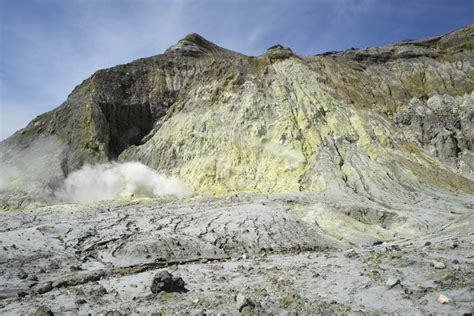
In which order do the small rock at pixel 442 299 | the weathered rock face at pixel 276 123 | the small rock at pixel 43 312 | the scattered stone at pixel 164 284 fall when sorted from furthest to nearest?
the weathered rock face at pixel 276 123 < the scattered stone at pixel 164 284 < the small rock at pixel 43 312 < the small rock at pixel 442 299

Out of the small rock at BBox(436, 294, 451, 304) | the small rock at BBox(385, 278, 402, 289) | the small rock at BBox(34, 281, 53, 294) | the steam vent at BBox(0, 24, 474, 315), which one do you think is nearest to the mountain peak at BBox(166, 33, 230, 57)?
the steam vent at BBox(0, 24, 474, 315)

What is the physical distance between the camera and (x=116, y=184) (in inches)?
1297

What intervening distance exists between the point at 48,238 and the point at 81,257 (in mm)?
2298

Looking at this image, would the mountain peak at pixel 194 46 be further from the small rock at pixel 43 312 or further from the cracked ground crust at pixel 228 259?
the small rock at pixel 43 312

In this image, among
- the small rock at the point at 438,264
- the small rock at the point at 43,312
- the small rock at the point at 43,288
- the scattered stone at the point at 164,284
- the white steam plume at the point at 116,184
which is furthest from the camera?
the white steam plume at the point at 116,184

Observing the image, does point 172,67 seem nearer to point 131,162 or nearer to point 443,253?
point 131,162

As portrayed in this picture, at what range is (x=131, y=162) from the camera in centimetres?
3534

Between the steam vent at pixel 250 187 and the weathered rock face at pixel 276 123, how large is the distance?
16 cm

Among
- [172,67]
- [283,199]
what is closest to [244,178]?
[283,199]

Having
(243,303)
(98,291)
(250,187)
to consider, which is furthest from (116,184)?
(243,303)

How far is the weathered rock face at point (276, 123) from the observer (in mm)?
30953

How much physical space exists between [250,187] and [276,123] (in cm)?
665

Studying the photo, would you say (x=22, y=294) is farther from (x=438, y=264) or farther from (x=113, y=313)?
(x=438, y=264)

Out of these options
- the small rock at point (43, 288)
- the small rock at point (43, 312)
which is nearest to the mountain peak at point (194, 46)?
the small rock at point (43, 288)
